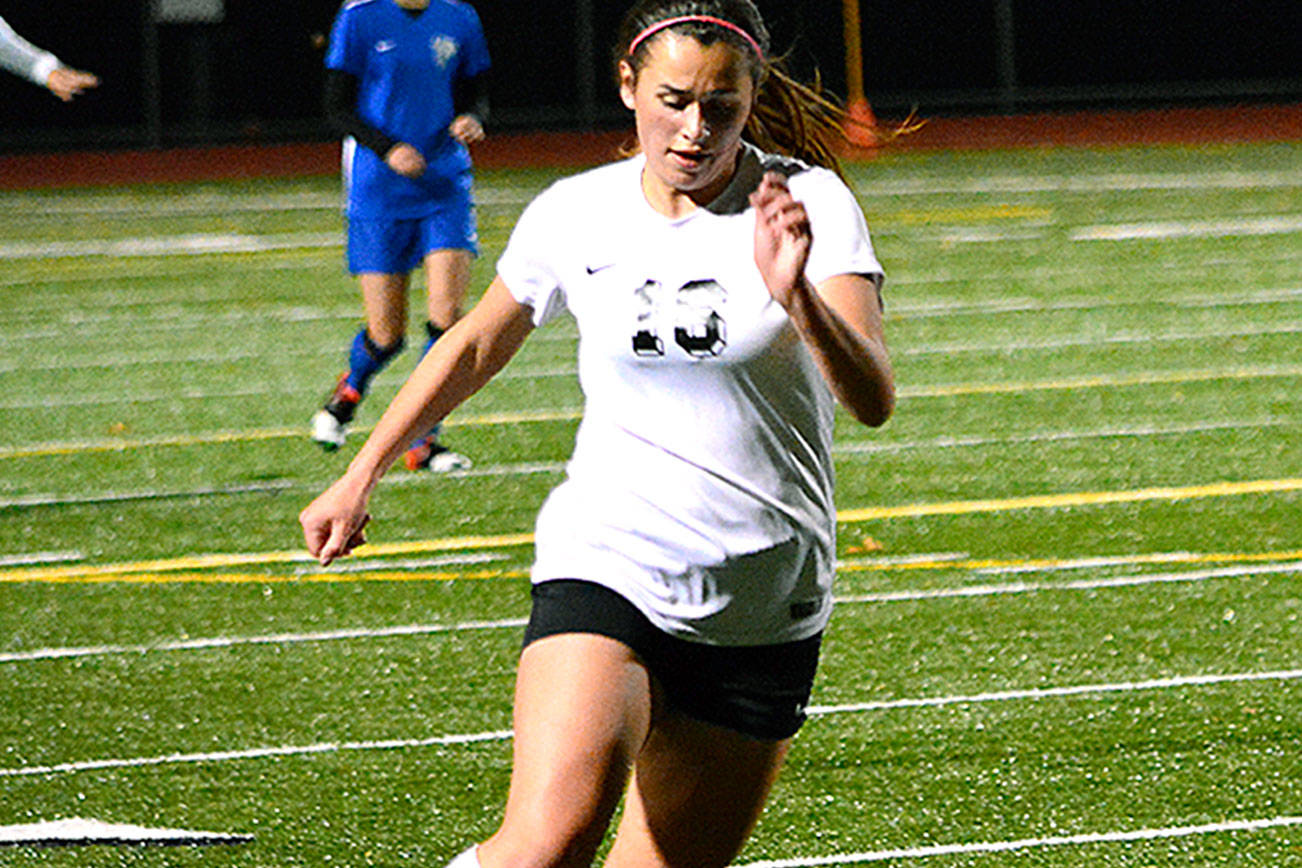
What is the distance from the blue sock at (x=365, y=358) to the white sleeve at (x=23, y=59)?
175 centimetres

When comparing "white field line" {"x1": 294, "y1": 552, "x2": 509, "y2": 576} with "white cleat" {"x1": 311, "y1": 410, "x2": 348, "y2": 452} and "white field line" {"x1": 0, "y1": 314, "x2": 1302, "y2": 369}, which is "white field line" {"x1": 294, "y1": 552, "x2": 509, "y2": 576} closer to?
"white cleat" {"x1": 311, "y1": 410, "x2": 348, "y2": 452}

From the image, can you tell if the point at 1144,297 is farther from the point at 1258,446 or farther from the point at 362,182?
the point at 362,182

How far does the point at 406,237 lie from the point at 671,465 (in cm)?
666

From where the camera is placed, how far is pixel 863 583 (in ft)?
26.1

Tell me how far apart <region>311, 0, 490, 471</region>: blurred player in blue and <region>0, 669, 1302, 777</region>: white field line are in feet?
12.9

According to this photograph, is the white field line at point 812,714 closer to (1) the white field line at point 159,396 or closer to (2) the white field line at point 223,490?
(2) the white field line at point 223,490

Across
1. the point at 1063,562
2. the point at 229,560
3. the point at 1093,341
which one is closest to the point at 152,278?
the point at 1093,341

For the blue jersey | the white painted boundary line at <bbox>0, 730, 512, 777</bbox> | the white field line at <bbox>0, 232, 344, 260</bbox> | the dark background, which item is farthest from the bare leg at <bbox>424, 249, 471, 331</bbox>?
the dark background

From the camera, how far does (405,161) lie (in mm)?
9977

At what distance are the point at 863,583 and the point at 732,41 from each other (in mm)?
4415

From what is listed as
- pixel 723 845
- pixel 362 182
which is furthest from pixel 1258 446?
pixel 723 845

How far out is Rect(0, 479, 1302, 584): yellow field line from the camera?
8.35m

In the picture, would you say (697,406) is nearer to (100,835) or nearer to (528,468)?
(100,835)

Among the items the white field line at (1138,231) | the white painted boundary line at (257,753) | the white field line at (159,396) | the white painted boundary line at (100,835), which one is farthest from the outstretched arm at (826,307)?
the white field line at (1138,231)
